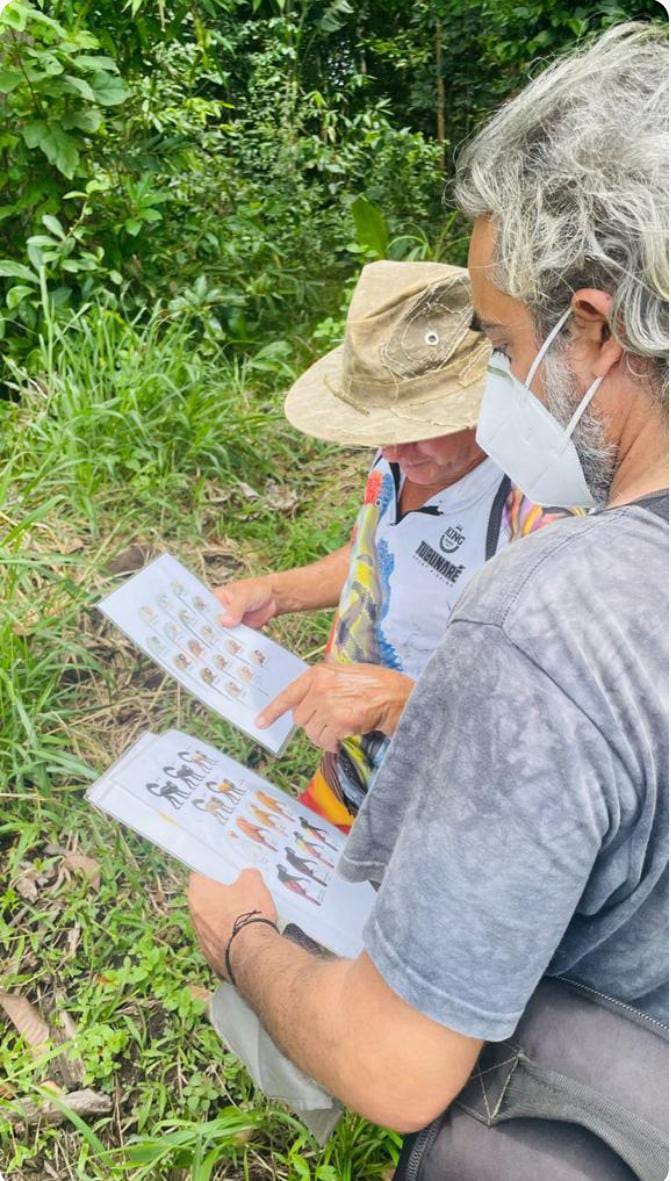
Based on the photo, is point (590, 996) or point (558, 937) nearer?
point (558, 937)

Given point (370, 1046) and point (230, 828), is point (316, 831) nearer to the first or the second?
point (230, 828)

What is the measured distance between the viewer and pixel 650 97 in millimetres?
1024

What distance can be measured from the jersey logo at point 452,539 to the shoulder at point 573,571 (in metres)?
0.93

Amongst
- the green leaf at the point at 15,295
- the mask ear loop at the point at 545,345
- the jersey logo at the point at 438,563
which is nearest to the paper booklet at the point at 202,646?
the jersey logo at the point at 438,563

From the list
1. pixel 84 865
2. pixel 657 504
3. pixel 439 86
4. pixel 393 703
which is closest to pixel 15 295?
pixel 84 865

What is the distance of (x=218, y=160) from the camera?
513 centimetres

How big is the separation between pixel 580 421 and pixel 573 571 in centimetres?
31

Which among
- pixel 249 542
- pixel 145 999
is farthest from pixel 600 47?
pixel 249 542

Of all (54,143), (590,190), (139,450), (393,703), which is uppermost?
(590,190)

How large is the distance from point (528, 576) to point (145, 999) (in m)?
1.61

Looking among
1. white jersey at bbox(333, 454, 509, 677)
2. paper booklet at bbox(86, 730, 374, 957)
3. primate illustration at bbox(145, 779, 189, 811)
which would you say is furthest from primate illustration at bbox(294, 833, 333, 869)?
white jersey at bbox(333, 454, 509, 677)

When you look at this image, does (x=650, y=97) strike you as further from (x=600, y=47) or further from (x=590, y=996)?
(x=590, y=996)

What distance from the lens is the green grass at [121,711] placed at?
1869mm

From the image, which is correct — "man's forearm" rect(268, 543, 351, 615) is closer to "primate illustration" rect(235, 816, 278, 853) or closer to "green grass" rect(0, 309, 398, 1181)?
"green grass" rect(0, 309, 398, 1181)
